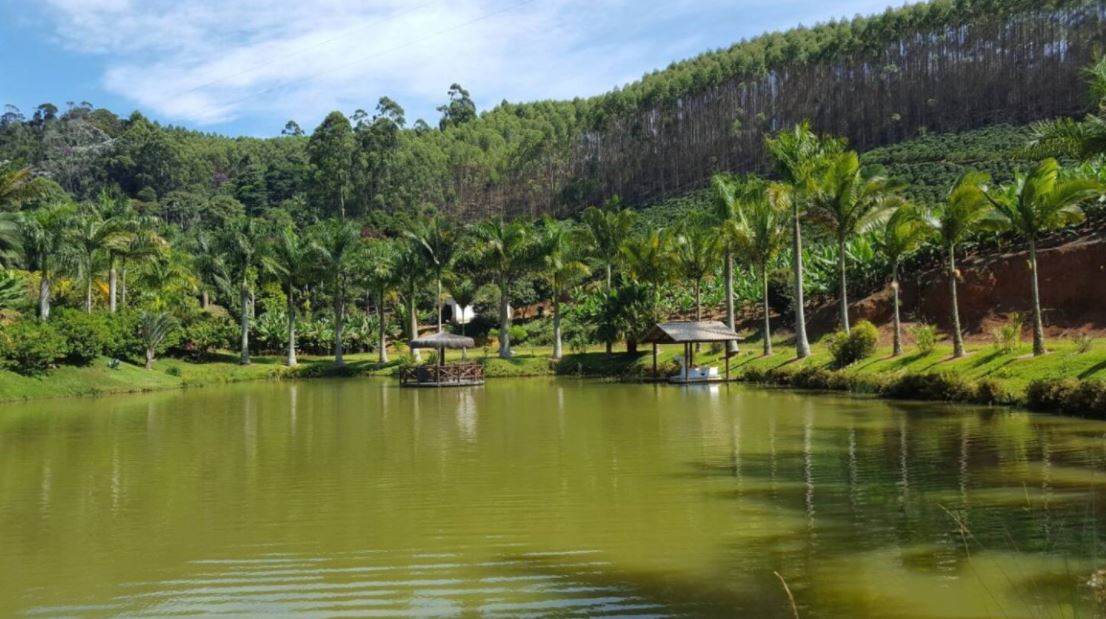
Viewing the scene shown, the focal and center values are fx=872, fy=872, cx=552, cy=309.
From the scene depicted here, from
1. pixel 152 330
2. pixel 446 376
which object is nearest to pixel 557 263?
pixel 446 376

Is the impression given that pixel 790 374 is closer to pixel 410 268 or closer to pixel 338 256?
pixel 410 268

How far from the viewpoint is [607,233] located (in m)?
50.1

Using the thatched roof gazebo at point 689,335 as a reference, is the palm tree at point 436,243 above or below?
above

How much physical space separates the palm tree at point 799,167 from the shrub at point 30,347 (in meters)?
29.8

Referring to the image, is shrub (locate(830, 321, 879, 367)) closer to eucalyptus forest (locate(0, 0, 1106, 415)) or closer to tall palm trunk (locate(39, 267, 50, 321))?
eucalyptus forest (locate(0, 0, 1106, 415))

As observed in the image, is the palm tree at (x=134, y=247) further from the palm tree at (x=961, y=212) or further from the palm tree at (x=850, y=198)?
the palm tree at (x=961, y=212)

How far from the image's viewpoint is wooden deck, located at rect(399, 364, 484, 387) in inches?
1533

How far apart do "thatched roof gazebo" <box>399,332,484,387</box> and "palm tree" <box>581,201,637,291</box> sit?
12060 mm

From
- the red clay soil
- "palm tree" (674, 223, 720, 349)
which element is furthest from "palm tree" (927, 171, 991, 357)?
"palm tree" (674, 223, 720, 349)

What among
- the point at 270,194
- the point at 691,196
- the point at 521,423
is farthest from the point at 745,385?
the point at 270,194

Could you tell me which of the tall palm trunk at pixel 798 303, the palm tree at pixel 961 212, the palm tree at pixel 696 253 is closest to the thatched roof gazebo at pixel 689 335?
the tall palm trunk at pixel 798 303

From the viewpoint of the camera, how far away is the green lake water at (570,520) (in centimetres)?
721

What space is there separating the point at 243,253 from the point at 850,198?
34254mm

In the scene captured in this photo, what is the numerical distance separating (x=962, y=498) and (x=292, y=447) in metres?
12.5
